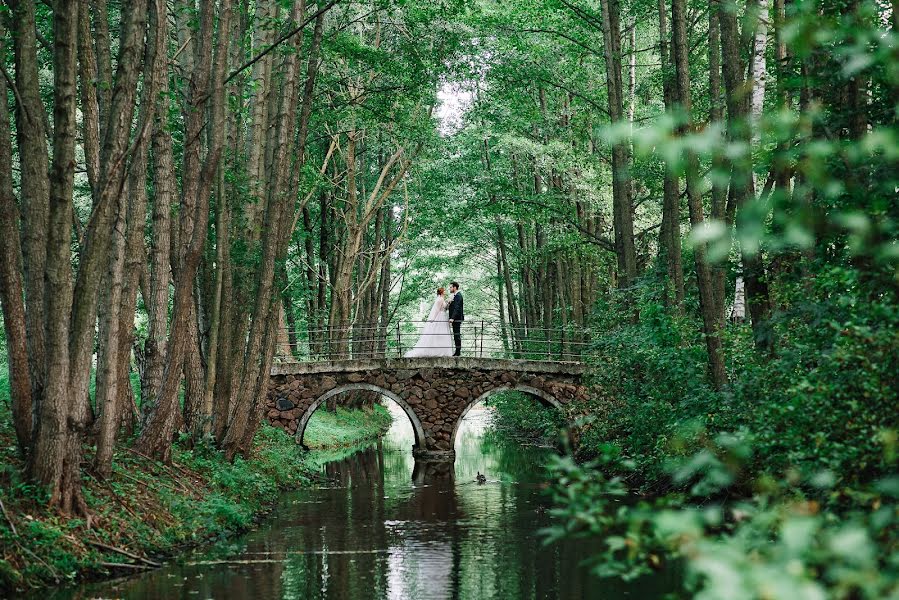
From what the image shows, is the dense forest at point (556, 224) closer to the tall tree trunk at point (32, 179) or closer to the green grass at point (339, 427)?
the tall tree trunk at point (32, 179)

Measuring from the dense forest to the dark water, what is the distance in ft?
3.49

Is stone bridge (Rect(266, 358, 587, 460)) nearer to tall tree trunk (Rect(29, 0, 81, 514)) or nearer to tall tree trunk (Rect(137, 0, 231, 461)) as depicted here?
tall tree trunk (Rect(137, 0, 231, 461))

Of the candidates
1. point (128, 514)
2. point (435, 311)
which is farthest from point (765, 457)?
point (435, 311)

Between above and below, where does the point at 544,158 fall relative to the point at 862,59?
above

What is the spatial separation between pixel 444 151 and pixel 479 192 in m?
5.09

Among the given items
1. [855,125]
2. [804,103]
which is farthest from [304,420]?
[855,125]

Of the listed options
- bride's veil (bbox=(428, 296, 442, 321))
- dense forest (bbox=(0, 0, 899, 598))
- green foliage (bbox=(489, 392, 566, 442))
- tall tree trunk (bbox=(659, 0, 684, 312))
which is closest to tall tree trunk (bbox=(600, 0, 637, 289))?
dense forest (bbox=(0, 0, 899, 598))

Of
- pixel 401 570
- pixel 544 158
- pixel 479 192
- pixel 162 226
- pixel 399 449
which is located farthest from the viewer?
pixel 399 449

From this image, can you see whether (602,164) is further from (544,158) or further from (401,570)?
(401,570)

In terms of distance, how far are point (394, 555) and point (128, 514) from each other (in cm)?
287

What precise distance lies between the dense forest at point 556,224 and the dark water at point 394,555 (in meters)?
1.07

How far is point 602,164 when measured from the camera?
22.0m

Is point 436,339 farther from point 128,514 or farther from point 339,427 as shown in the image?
point 128,514

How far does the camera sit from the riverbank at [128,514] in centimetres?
805
